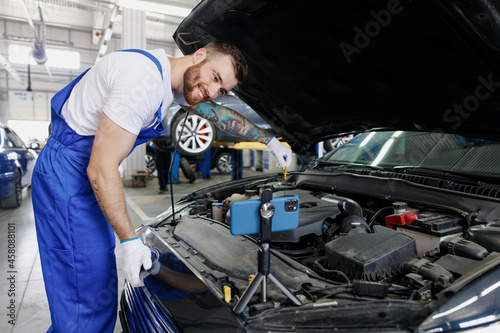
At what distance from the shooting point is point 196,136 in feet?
19.4

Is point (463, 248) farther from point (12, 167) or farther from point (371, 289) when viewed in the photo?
point (12, 167)

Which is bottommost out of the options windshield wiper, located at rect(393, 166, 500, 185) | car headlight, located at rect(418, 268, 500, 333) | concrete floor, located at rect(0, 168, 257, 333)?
concrete floor, located at rect(0, 168, 257, 333)

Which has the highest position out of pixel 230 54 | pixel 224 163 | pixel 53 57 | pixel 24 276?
pixel 53 57

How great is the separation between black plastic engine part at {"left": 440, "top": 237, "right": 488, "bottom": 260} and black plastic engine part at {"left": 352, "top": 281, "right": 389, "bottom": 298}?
0.35m

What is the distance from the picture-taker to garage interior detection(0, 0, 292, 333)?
258 cm

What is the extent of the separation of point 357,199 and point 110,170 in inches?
51.3

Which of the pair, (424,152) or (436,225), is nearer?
(436,225)

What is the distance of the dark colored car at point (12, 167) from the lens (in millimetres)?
4266

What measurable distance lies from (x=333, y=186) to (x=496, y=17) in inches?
45.1

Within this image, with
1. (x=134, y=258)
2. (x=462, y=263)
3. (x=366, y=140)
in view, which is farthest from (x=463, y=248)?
(x=366, y=140)

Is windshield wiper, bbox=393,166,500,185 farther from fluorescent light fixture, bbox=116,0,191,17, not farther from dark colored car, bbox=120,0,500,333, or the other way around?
fluorescent light fixture, bbox=116,0,191,17

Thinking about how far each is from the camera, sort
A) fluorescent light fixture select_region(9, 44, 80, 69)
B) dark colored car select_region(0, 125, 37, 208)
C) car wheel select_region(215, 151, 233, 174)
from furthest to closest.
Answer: fluorescent light fixture select_region(9, 44, 80, 69), car wheel select_region(215, 151, 233, 174), dark colored car select_region(0, 125, 37, 208)

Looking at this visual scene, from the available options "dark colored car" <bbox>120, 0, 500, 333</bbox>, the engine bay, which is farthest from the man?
the engine bay

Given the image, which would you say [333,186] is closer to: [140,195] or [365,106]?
[365,106]
